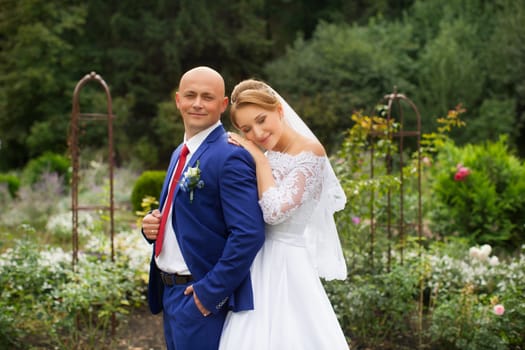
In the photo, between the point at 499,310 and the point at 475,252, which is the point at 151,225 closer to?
the point at 499,310

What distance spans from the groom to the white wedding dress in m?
0.06

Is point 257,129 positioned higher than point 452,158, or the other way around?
point 257,129

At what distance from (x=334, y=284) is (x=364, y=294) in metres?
0.26

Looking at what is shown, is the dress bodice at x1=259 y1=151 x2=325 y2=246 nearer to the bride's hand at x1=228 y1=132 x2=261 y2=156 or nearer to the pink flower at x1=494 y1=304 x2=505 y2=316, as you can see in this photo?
the bride's hand at x1=228 y1=132 x2=261 y2=156

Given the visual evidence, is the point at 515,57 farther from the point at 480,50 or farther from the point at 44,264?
the point at 44,264

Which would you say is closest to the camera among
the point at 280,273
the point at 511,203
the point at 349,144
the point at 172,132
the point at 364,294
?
the point at 280,273

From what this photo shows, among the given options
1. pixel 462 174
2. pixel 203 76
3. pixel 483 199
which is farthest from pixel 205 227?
pixel 483 199

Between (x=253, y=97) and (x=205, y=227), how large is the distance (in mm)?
553

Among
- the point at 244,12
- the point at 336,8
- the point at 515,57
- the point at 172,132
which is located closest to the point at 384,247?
the point at 172,132

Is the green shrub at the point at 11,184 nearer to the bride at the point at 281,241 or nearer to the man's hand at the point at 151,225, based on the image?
the man's hand at the point at 151,225

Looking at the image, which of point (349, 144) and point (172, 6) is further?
point (172, 6)

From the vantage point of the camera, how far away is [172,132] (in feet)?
62.7

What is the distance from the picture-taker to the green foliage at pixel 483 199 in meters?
7.56

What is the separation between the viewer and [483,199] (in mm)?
7555
